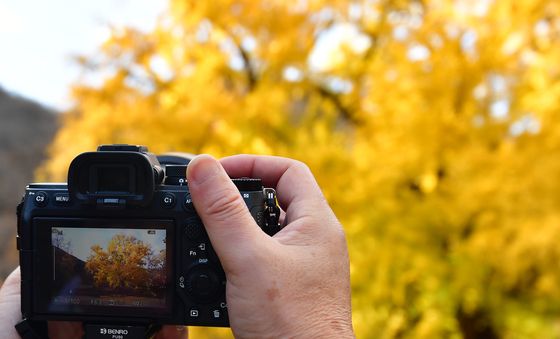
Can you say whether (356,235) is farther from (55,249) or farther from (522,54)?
(55,249)

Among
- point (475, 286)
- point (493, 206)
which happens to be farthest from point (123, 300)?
point (475, 286)

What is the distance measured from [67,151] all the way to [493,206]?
3.48 meters

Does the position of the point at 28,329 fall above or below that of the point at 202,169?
below

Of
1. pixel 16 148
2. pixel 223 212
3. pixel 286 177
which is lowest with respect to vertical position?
pixel 223 212

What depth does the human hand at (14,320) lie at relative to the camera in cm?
101

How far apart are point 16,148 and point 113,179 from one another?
13877 millimetres

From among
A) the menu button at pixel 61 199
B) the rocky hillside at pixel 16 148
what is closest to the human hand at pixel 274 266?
the menu button at pixel 61 199

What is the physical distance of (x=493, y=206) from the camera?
365 cm

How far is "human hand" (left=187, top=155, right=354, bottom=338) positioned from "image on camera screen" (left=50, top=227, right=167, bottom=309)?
130 millimetres

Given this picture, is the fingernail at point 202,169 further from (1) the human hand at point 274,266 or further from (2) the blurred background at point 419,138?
(2) the blurred background at point 419,138

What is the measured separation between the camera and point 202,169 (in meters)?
0.80

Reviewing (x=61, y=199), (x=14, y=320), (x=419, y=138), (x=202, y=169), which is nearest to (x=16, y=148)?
(x=419, y=138)

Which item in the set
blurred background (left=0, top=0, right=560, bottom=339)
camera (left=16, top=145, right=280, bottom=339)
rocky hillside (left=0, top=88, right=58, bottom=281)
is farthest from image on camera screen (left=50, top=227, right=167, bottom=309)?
rocky hillside (left=0, top=88, right=58, bottom=281)

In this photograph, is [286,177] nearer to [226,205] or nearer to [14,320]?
[226,205]
